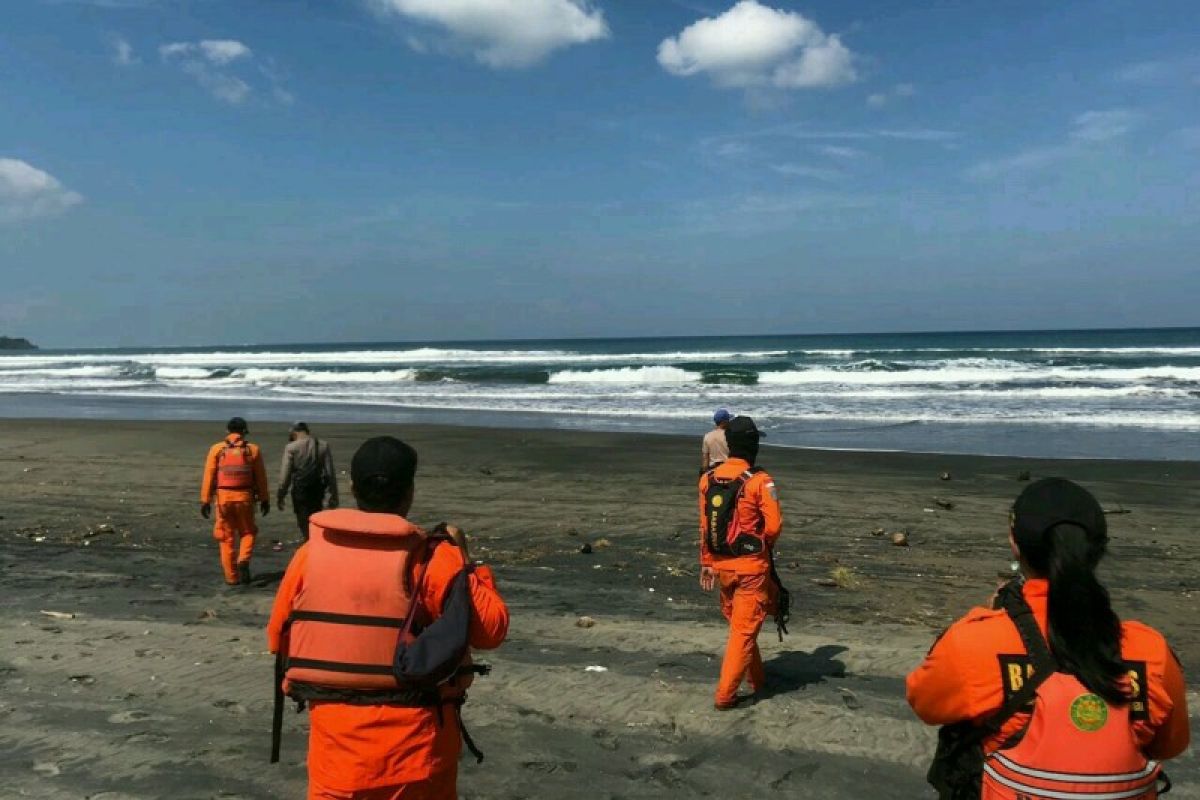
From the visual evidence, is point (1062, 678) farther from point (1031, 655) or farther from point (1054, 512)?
point (1054, 512)

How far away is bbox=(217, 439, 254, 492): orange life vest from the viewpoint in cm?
843

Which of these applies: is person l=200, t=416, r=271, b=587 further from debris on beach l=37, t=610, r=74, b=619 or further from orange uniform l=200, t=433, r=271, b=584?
debris on beach l=37, t=610, r=74, b=619

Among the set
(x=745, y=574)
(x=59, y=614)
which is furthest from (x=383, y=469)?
(x=59, y=614)

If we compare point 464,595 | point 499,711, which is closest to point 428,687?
point 464,595

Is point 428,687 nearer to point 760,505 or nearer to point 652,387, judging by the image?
point 760,505

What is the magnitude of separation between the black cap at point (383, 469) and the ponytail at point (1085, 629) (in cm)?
173

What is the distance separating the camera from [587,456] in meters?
17.3

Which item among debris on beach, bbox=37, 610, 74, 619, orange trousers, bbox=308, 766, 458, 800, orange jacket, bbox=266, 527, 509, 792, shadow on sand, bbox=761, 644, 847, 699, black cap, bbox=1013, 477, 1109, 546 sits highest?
black cap, bbox=1013, 477, 1109, 546

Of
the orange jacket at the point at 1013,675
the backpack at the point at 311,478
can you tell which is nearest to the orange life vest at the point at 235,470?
the backpack at the point at 311,478

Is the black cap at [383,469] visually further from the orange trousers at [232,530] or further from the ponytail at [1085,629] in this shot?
the orange trousers at [232,530]

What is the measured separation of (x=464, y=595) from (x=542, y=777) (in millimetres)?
2246

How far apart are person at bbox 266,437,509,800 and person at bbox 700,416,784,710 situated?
258cm

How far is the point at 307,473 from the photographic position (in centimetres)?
902

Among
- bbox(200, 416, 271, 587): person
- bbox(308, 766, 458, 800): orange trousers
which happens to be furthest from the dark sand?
Result: bbox(308, 766, 458, 800): orange trousers
